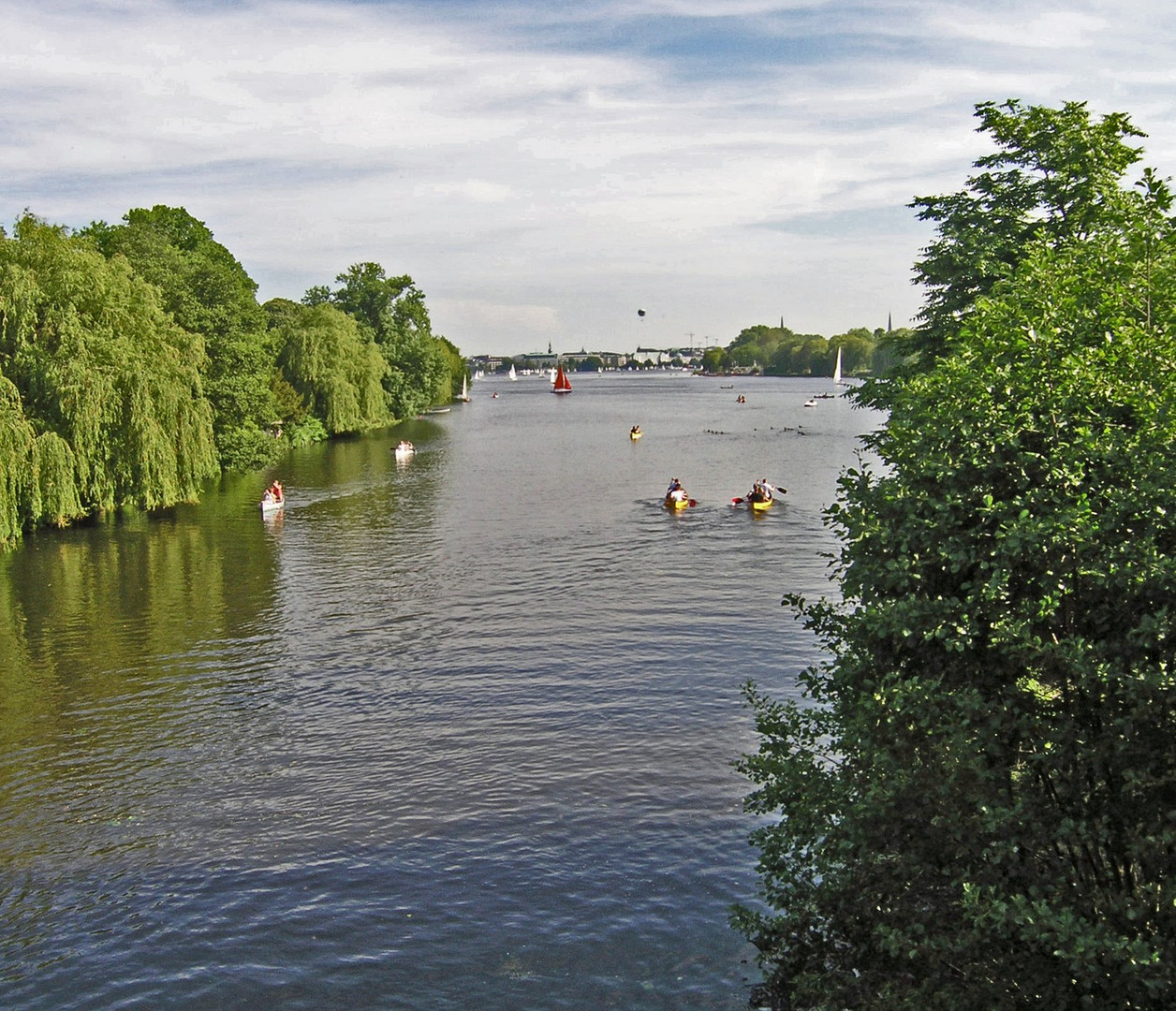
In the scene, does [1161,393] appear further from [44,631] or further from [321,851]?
[44,631]

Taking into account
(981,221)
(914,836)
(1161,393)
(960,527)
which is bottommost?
(914,836)

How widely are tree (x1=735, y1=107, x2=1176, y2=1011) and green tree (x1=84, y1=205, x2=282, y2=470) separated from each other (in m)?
52.6

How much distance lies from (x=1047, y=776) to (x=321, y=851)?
1350cm

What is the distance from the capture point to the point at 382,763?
23.0 metres

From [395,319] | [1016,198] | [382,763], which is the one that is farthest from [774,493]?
[395,319]

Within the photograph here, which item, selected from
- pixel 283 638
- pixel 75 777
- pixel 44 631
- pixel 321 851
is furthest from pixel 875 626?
pixel 44 631

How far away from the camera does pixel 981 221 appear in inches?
1281

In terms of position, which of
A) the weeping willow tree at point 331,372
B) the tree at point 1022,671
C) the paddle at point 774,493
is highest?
the weeping willow tree at point 331,372

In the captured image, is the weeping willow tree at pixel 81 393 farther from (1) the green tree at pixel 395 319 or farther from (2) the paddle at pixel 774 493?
(1) the green tree at pixel 395 319

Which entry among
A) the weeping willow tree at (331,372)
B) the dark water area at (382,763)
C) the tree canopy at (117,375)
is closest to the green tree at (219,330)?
the tree canopy at (117,375)

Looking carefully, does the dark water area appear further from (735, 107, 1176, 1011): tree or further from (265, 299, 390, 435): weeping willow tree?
(265, 299, 390, 435): weeping willow tree

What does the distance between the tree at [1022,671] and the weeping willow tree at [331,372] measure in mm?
85377

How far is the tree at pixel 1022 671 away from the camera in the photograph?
9.29 m

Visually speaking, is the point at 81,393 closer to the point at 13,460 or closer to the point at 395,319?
the point at 13,460
